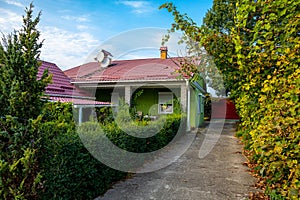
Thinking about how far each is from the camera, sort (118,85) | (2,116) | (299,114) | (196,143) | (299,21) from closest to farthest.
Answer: (299,114), (299,21), (2,116), (196,143), (118,85)

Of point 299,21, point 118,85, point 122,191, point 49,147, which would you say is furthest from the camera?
point 118,85

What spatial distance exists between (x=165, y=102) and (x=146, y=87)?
1722 mm

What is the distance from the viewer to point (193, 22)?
463 cm

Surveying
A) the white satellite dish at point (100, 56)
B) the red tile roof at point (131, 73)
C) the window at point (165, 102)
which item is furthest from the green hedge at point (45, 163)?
the white satellite dish at point (100, 56)

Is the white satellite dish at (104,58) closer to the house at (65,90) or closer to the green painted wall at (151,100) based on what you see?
the green painted wall at (151,100)

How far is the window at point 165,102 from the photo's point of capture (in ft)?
49.6

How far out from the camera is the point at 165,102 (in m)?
15.3

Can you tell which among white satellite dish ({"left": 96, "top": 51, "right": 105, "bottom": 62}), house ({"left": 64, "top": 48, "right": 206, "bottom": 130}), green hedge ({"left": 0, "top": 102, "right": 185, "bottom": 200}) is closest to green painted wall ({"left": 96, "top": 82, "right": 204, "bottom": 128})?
house ({"left": 64, "top": 48, "right": 206, "bottom": 130})

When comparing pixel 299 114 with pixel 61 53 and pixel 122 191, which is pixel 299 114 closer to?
pixel 122 191

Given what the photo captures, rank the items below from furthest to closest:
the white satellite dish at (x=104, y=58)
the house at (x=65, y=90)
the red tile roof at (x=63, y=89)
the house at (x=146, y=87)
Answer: the white satellite dish at (x=104, y=58) → the house at (x=146, y=87) → the red tile roof at (x=63, y=89) → the house at (x=65, y=90)

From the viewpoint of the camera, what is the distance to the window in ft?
49.6

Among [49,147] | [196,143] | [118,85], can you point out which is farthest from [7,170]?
[118,85]

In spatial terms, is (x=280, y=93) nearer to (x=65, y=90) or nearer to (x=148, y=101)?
(x=65, y=90)

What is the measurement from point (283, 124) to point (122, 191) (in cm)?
322
